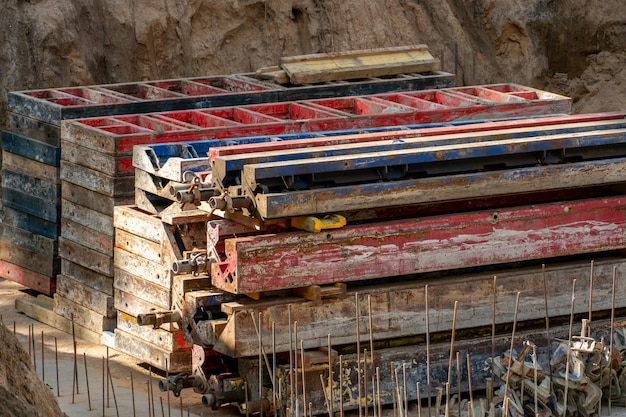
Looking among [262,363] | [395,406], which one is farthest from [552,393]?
[262,363]

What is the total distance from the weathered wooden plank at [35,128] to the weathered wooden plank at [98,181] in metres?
0.41

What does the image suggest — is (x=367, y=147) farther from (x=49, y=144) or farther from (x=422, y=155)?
(x=49, y=144)

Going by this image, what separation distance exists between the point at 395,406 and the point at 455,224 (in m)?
1.79

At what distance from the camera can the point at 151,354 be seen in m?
12.8

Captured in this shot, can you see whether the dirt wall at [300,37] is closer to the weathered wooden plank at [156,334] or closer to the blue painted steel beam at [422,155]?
the weathered wooden plank at [156,334]

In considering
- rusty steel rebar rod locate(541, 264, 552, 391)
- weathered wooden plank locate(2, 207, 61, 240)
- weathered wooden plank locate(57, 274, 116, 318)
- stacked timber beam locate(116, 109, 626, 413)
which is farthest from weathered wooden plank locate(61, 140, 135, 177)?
rusty steel rebar rod locate(541, 264, 552, 391)

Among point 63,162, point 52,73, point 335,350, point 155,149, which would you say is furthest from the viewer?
point 52,73

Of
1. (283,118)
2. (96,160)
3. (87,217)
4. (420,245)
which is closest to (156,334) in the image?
(87,217)

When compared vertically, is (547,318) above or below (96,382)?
above

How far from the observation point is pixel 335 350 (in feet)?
38.5

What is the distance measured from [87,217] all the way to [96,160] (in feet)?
1.83

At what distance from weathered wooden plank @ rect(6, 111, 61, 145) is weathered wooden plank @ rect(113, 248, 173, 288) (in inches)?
63.9

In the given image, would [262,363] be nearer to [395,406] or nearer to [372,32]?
[395,406]

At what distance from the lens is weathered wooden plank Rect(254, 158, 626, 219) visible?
37.3 ft
